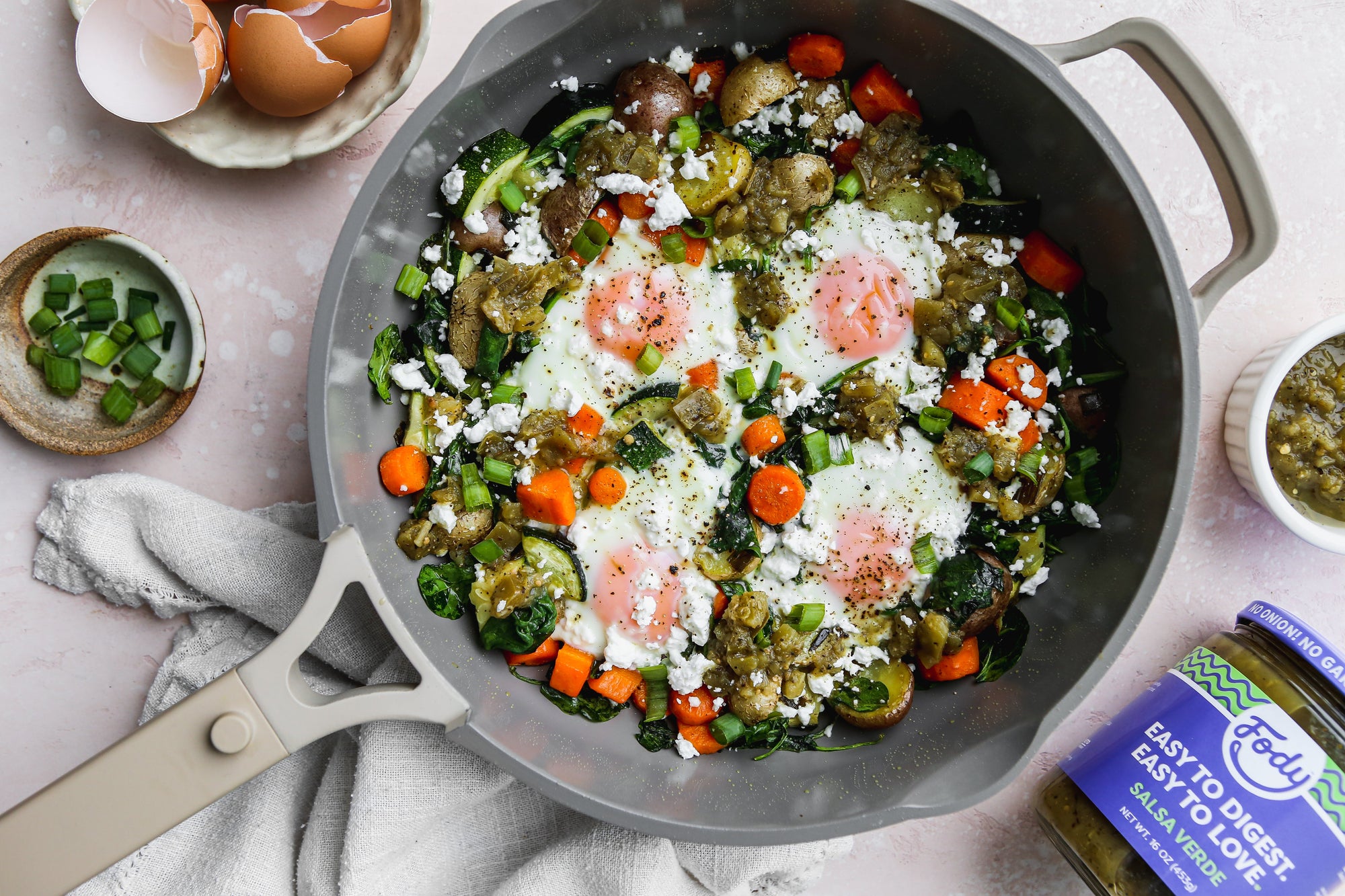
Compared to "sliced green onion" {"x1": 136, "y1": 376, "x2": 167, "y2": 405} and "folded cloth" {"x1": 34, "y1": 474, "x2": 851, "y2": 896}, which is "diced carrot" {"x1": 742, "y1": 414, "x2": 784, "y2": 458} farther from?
"sliced green onion" {"x1": 136, "y1": 376, "x2": 167, "y2": 405}

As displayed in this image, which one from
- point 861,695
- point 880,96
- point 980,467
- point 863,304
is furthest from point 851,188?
point 861,695

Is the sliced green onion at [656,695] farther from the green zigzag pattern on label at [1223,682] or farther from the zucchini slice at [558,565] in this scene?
the green zigzag pattern on label at [1223,682]

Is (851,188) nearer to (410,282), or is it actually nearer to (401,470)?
(410,282)

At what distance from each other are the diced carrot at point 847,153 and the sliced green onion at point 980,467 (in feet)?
3.67

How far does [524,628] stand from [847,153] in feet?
6.67

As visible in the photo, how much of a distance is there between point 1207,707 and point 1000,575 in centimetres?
73

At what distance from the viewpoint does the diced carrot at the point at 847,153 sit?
3107 mm

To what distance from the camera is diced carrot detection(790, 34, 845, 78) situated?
296 centimetres

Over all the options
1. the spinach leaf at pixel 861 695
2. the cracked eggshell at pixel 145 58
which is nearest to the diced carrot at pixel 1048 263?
the spinach leaf at pixel 861 695

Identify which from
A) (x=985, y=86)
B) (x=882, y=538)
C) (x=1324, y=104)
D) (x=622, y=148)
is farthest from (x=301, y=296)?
(x=1324, y=104)

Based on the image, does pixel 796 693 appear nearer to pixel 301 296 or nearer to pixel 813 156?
pixel 813 156

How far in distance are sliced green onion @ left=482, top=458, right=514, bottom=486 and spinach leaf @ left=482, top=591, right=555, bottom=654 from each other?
42 cm

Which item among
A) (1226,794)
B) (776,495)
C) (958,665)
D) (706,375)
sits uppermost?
(706,375)

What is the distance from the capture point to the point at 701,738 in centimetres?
308
